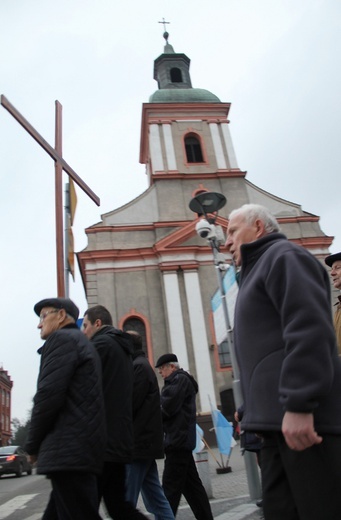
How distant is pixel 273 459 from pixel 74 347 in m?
1.51

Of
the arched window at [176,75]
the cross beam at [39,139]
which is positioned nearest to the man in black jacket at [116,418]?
the cross beam at [39,139]

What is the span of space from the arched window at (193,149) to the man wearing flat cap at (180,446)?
2057cm

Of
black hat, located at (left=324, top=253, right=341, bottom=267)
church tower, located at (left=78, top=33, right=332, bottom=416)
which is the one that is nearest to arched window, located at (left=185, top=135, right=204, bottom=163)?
church tower, located at (left=78, top=33, right=332, bottom=416)

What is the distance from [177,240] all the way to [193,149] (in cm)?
604

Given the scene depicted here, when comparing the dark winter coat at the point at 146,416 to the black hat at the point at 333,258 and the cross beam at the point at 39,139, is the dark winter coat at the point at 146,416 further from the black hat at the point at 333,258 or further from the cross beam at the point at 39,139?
the cross beam at the point at 39,139

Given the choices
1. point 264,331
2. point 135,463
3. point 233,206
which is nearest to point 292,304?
point 264,331

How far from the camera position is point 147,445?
4484 mm

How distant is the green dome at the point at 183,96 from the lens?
85.7 feet

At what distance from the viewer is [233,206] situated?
77.6ft

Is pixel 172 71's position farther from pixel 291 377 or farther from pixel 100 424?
pixel 291 377

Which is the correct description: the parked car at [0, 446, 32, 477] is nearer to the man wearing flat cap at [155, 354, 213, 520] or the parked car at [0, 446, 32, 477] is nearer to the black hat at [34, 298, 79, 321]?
the man wearing flat cap at [155, 354, 213, 520]

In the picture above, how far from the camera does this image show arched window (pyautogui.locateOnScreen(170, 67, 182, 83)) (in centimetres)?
2956

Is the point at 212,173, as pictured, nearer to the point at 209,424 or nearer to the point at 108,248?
the point at 108,248

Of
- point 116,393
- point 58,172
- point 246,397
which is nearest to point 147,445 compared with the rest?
point 116,393
